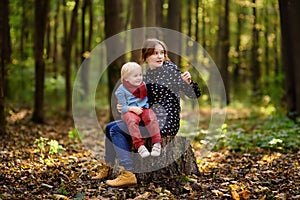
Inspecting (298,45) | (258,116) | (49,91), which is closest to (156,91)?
(298,45)

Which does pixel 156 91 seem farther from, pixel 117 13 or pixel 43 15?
pixel 43 15

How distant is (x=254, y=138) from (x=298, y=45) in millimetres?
3797

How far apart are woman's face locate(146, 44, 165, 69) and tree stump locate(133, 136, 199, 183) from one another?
3.59 ft

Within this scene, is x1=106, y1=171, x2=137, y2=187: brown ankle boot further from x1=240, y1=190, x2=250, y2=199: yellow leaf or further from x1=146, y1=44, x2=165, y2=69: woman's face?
x1=146, y1=44, x2=165, y2=69: woman's face

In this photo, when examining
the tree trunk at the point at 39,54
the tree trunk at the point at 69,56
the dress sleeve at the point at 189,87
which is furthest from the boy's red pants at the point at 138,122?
the tree trunk at the point at 69,56

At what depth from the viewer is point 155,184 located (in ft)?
21.9

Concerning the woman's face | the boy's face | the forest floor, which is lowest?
the forest floor

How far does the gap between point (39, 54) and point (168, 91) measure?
8158 mm

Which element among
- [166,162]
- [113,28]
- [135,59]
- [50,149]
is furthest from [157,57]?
[113,28]

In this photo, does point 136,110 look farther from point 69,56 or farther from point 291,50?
point 69,56

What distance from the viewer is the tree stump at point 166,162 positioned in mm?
6809

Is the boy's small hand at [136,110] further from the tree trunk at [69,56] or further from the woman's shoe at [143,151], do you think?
the tree trunk at [69,56]

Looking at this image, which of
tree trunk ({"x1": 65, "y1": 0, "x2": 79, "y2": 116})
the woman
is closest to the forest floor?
the woman

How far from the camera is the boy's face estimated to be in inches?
261
